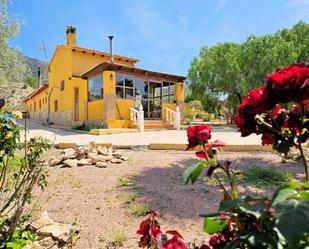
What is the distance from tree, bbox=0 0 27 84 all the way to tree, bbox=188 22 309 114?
14695 millimetres

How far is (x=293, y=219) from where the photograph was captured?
76cm

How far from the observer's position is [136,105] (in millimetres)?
17375

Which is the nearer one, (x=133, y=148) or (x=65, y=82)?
(x=133, y=148)

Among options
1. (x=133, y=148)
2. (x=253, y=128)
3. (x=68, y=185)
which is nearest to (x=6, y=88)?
(x=133, y=148)

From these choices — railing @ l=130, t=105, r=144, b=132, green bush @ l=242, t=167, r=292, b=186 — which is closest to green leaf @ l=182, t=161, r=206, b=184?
green bush @ l=242, t=167, r=292, b=186

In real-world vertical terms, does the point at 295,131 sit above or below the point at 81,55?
below

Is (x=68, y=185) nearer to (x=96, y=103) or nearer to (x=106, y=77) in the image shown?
(x=106, y=77)

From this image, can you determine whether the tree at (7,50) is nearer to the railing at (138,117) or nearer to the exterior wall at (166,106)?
the railing at (138,117)

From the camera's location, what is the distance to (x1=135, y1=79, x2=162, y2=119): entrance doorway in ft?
58.2

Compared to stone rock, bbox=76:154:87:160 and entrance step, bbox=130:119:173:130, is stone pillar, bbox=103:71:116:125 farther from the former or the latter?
stone rock, bbox=76:154:87:160

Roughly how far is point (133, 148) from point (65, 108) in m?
15.3

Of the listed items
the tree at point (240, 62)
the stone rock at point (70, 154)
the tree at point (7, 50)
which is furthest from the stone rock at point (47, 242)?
the tree at point (240, 62)

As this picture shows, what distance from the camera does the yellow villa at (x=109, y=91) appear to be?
1579cm

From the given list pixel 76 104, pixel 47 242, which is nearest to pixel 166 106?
pixel 76 104
